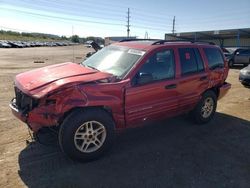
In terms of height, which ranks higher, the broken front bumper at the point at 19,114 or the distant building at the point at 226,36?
the distant building at the point at 226,36

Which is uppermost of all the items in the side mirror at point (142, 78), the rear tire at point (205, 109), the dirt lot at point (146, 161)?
the side mirror at point (142, 78)

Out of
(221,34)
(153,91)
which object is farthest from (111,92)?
(221,34)

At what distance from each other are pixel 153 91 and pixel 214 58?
2322 mm

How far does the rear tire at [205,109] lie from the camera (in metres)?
5.57

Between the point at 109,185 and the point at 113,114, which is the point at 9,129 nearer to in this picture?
the point at 113,114

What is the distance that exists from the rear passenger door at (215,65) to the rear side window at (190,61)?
1.12 ft

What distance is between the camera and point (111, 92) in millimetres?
3861

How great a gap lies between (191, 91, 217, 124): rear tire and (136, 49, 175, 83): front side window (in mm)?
1293

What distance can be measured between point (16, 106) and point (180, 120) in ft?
11.9

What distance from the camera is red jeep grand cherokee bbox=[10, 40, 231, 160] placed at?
3.58 metres

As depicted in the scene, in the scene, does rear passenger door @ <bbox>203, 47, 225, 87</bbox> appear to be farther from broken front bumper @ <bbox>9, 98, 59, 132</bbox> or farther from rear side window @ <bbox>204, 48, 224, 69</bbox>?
broken front bumper @ <bbox>9, 98, 59, 132</bbox>

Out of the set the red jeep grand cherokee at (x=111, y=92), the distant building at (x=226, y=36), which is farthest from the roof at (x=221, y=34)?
the red jeep grand cherokee at (x=111, y=92)

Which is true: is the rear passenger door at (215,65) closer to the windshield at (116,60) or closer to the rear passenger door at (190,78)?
the rear passenger door at (190,78)

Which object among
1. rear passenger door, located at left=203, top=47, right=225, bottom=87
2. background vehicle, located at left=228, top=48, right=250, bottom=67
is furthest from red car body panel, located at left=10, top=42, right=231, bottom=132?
background vehicle, located at left=228, top=48, right=250, bottom=67
